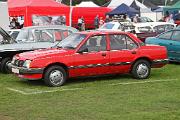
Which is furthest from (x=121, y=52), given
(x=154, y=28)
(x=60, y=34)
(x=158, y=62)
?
(x=154, y=28)

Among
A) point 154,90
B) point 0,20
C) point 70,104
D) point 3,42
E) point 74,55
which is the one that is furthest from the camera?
point 0,20

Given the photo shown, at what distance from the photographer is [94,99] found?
10.0 meters

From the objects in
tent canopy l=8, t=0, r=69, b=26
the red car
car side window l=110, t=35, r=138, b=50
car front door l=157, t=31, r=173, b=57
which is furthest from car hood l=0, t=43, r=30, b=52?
tent canopy l=8, t=0, r=69, b=26

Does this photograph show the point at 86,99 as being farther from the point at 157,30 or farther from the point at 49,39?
the point at 157,30

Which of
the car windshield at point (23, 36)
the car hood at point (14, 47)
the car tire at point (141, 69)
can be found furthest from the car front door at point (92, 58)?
the car windshield at point (23, 36)

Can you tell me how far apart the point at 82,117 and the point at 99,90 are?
119 inches

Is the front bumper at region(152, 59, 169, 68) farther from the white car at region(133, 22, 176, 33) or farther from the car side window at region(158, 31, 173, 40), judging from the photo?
the white car at region(133, 22, 176, 33)

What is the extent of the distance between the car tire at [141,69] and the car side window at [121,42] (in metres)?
0.49

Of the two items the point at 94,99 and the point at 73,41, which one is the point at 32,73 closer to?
the point at 73,41

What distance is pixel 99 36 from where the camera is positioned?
503 inches

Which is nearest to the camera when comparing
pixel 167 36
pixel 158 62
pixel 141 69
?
pixel 141 69

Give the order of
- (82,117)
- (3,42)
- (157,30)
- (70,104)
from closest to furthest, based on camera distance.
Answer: (82,117) → (70,104) → (3,42) → (157,30)

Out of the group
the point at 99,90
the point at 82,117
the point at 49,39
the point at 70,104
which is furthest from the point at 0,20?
the point at 82,117

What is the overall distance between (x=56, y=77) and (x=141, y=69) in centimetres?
258
